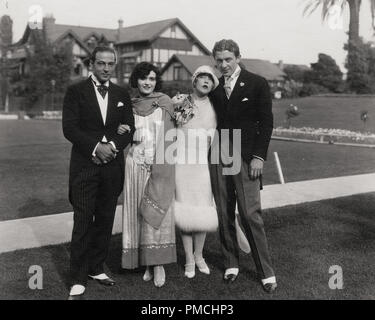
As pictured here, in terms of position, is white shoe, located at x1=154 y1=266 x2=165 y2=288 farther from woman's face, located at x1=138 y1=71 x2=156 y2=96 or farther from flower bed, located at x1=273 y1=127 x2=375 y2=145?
flower bed, located at x1=273 y1=127 x2=375 y2=145

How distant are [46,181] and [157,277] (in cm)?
590

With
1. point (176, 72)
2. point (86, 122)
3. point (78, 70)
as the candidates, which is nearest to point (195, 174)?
point (86, 122)

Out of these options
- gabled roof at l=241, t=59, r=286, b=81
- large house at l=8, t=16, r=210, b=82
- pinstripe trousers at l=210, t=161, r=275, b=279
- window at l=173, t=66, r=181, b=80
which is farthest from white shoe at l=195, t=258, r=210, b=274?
gabled roof at l=241, t=59, r=286, b=81

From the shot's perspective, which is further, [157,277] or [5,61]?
[5,61]

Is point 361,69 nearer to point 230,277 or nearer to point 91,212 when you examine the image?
point 230,277

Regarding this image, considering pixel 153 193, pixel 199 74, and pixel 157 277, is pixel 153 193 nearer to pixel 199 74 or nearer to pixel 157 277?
pixel 157 277

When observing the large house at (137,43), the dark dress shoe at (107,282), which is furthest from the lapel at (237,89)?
the large house at (137,43)

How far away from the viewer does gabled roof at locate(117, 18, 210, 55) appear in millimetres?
44438

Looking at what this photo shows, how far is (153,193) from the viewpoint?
4.36 meters

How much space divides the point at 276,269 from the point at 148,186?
5.08ft

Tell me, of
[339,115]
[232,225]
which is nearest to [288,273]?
[232,225]

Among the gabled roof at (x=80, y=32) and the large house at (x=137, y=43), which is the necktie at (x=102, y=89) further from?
the gabled roof at (x=80, y=32)

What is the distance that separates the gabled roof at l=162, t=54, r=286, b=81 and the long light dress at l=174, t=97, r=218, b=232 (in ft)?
106

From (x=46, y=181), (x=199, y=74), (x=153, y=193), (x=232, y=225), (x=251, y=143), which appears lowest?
(x=46, y=181)
